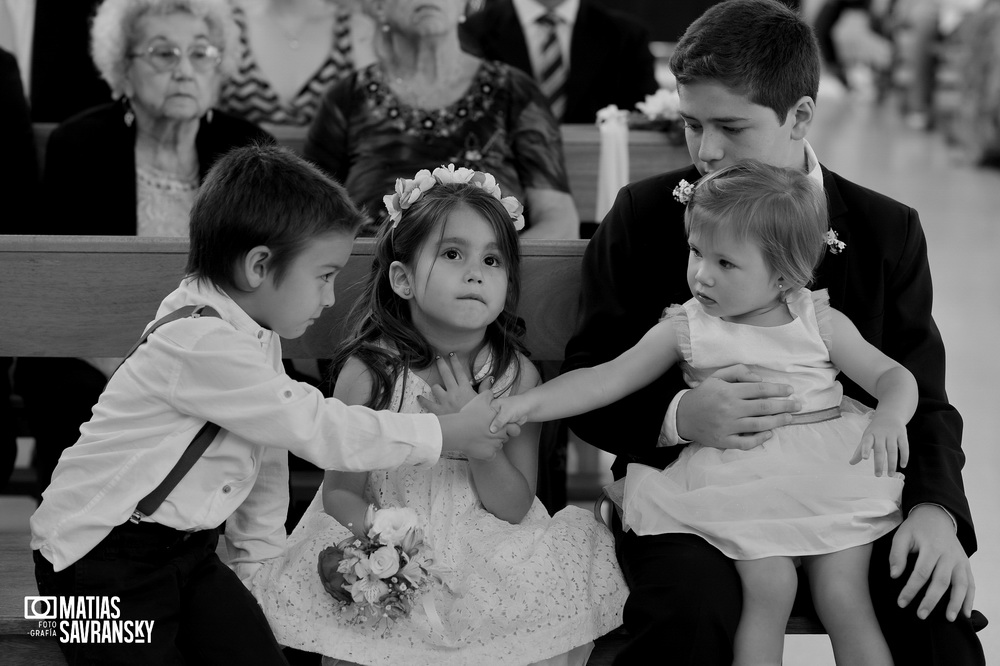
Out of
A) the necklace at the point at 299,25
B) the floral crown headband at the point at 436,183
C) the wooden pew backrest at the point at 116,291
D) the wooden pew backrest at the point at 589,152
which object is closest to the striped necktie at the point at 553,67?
the wooden pew backrest at the point at 589,152

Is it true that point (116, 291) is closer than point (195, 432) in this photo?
No

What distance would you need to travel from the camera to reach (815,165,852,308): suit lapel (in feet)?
7.56

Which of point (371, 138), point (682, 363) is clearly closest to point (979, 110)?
point (371, 138)

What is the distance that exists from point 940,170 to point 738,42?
8.74 metres

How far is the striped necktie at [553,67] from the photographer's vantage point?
14.6 ft

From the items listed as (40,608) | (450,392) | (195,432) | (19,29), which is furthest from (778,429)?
Result: (19,29)

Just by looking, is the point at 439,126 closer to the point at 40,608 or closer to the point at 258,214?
the point at 258,214

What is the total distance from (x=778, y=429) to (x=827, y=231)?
0.36 metres

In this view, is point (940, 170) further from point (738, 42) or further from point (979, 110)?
point (738, 42)

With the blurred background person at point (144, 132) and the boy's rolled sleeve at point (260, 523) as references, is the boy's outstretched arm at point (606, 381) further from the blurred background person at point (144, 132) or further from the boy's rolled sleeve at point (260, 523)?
the blurred background person at point (144, 132)

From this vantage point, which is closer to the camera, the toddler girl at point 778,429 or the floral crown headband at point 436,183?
the toddler girl at point 778,429

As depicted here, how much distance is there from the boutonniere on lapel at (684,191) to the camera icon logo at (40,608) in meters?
1.26

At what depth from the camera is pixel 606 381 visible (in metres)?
2.21

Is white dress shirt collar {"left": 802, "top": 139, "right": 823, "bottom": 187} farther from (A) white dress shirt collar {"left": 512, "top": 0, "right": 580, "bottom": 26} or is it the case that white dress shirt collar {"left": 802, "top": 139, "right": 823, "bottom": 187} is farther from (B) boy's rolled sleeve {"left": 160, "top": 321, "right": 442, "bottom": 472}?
(A) white dress shirt collar {"left": 512, "top": 0, "right": 580, "bottom": 26}
